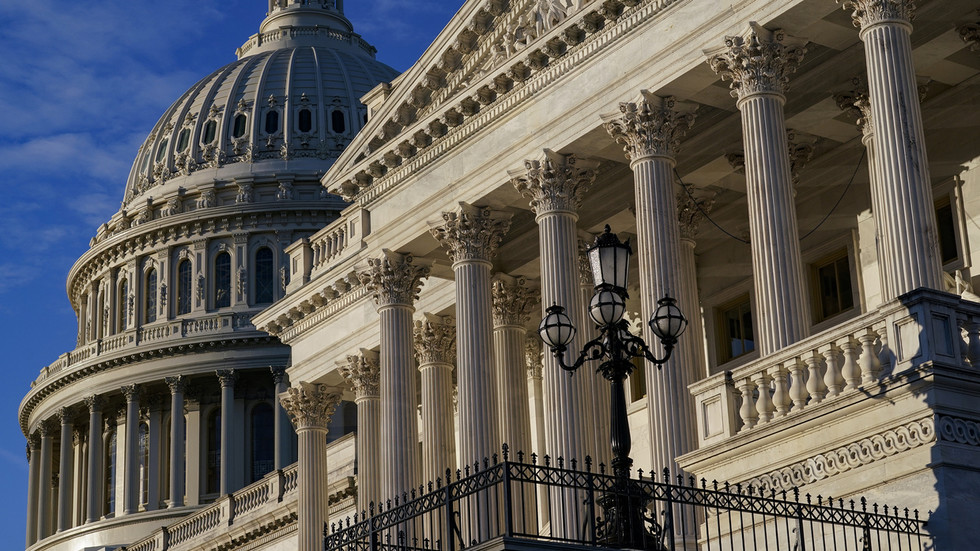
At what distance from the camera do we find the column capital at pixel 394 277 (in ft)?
139

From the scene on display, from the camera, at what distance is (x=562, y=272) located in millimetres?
36625

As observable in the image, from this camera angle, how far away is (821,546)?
21.7 meters

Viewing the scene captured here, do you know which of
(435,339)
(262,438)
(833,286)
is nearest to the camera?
(833,286)

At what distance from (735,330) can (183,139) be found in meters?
65.1

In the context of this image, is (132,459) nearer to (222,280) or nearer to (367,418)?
(222,280)

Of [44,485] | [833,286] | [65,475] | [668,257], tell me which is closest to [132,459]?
[65,475]

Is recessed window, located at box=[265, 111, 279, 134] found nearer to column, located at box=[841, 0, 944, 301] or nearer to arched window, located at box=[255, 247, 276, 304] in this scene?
arched window, located at box=[255, 247, 276, 304]

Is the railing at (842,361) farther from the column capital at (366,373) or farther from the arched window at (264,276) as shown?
the arched window at (264,276)

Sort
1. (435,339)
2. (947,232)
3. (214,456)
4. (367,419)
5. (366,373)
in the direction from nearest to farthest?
1. (947,232)
2. (435,339)
3. (367,419)
4. (366,373)
5. (214,456)

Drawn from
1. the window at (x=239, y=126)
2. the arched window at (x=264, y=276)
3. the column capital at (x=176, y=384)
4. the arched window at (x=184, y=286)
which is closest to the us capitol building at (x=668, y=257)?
the column capital at (x=176, y=384)

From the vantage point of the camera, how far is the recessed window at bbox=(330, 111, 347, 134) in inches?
3952

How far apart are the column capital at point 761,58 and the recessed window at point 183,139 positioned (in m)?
73.1

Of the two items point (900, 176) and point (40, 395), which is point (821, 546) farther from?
point (40, 395)

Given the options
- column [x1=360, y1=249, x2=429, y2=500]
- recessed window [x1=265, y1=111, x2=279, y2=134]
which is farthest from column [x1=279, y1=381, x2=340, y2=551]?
recessed window [x1=265, y1=111, x2=279, y2=134]
